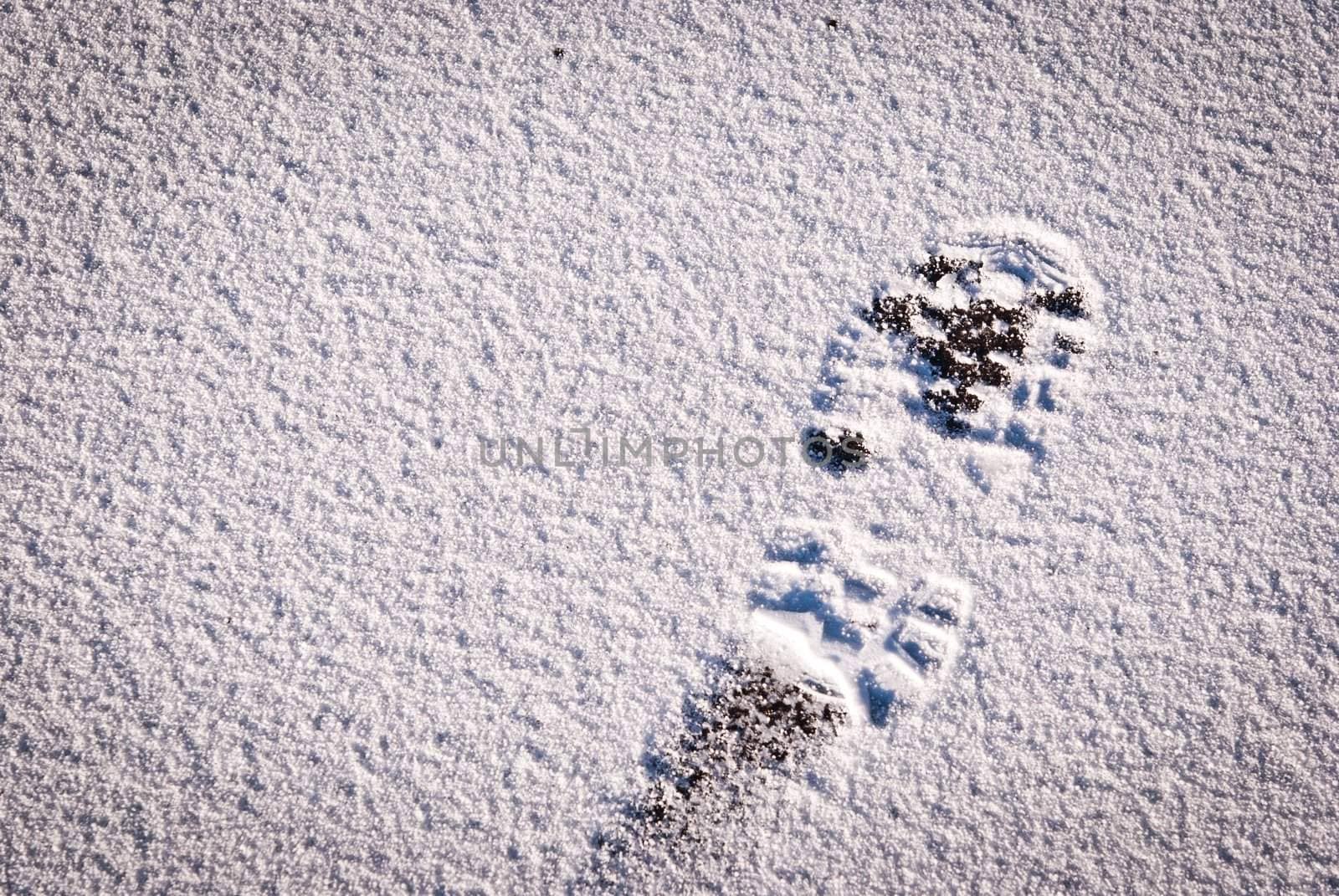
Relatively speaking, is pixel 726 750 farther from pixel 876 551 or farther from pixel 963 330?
pixel 963 330

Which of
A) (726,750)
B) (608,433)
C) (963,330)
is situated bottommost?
(726,750)

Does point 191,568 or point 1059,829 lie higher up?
point 1059,829

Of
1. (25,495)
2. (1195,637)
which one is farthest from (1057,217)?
(25,495)

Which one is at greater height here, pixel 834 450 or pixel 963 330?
pixel 963 330

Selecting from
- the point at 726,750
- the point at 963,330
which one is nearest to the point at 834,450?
the point at 963,330

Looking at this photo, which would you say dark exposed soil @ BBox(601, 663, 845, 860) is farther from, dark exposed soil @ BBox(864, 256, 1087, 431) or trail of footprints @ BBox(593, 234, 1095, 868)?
dark exposed soil @ BBox(864, 256, 1087, 431)

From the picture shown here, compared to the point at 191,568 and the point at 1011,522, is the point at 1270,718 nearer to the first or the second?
the point at 1011,522

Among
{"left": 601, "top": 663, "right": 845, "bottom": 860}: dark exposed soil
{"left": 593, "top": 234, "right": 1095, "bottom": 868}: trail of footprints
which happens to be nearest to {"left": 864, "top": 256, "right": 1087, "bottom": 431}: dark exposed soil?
{"left": 593, "top": 234, "right": 1095, "bottom": 868}: trail of footprints

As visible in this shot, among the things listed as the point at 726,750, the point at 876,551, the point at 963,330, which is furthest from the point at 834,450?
the point at 726,750

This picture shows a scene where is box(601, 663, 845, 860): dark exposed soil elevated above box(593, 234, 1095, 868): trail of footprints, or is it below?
below
